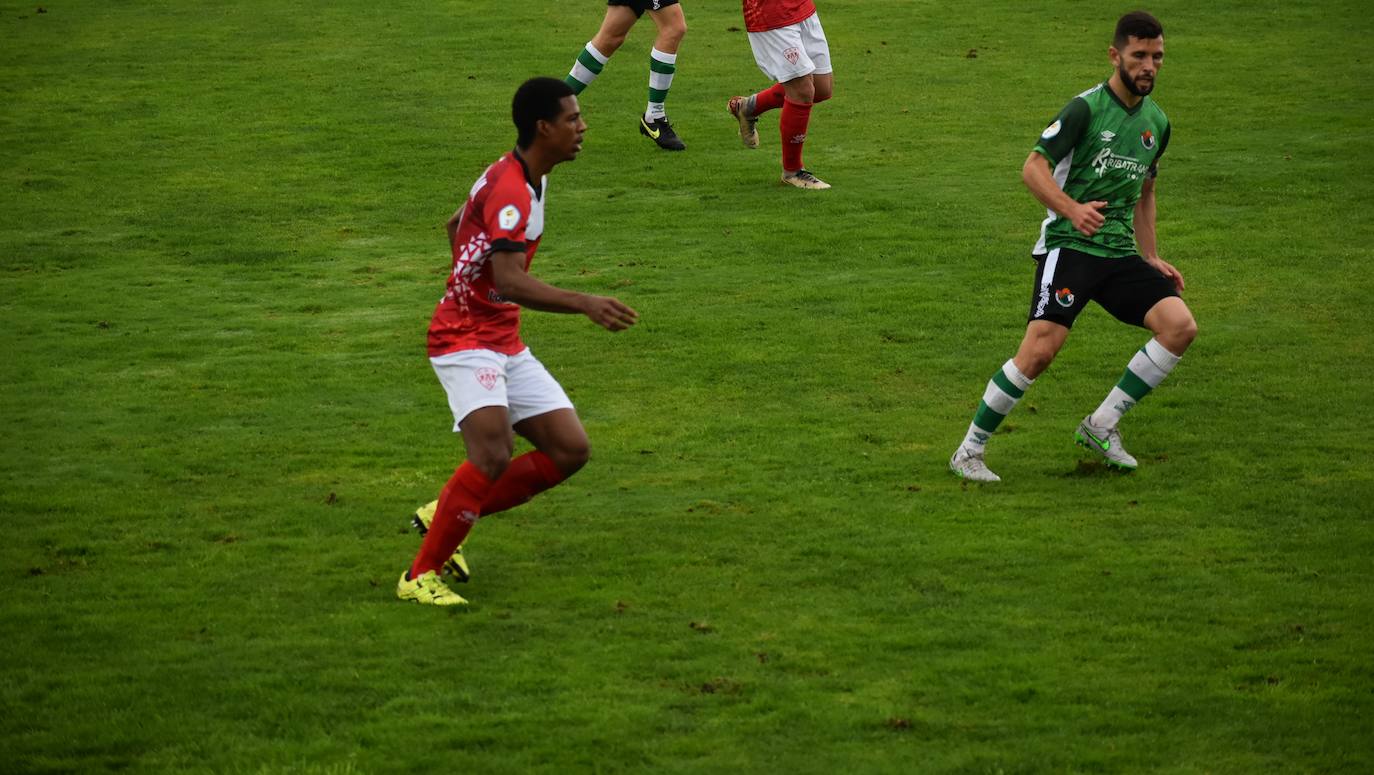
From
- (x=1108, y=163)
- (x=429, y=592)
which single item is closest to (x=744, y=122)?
(x=1108, y=163)

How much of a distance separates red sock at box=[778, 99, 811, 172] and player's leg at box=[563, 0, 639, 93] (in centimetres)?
199

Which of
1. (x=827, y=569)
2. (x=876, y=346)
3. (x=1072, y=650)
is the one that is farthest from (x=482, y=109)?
(x=1072, y=650)

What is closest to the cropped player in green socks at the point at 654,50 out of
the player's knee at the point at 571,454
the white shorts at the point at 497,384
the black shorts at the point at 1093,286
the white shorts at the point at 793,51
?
the white shorts at the point at 793,51

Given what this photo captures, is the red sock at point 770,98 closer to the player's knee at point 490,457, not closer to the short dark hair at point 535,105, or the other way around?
the short dark hair at point 535,105

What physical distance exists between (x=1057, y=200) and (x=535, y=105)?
2671mm

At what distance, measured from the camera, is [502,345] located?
6.90 meters

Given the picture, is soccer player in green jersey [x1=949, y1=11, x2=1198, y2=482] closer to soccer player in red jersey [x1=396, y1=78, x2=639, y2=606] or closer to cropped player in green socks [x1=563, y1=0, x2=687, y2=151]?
soccer player in red jersey [x1=396, y1=78, x2=639, y2=606]

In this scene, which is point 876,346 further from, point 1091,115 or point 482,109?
point 482,109

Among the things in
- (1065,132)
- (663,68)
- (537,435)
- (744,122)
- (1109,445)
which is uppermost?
(1065,132)

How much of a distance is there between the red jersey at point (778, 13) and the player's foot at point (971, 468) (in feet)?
21.4

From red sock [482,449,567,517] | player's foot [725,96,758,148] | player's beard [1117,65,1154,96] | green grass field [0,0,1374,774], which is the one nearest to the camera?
green grass field [0,0,1374,774]

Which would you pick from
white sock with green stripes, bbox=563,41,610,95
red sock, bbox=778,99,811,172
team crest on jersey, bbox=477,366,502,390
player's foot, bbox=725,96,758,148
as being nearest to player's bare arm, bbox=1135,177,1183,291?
team crest on jersey, bbox=477,366,502,390

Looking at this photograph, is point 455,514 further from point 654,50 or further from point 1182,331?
point 654,50

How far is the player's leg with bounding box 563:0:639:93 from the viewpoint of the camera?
1509cm
